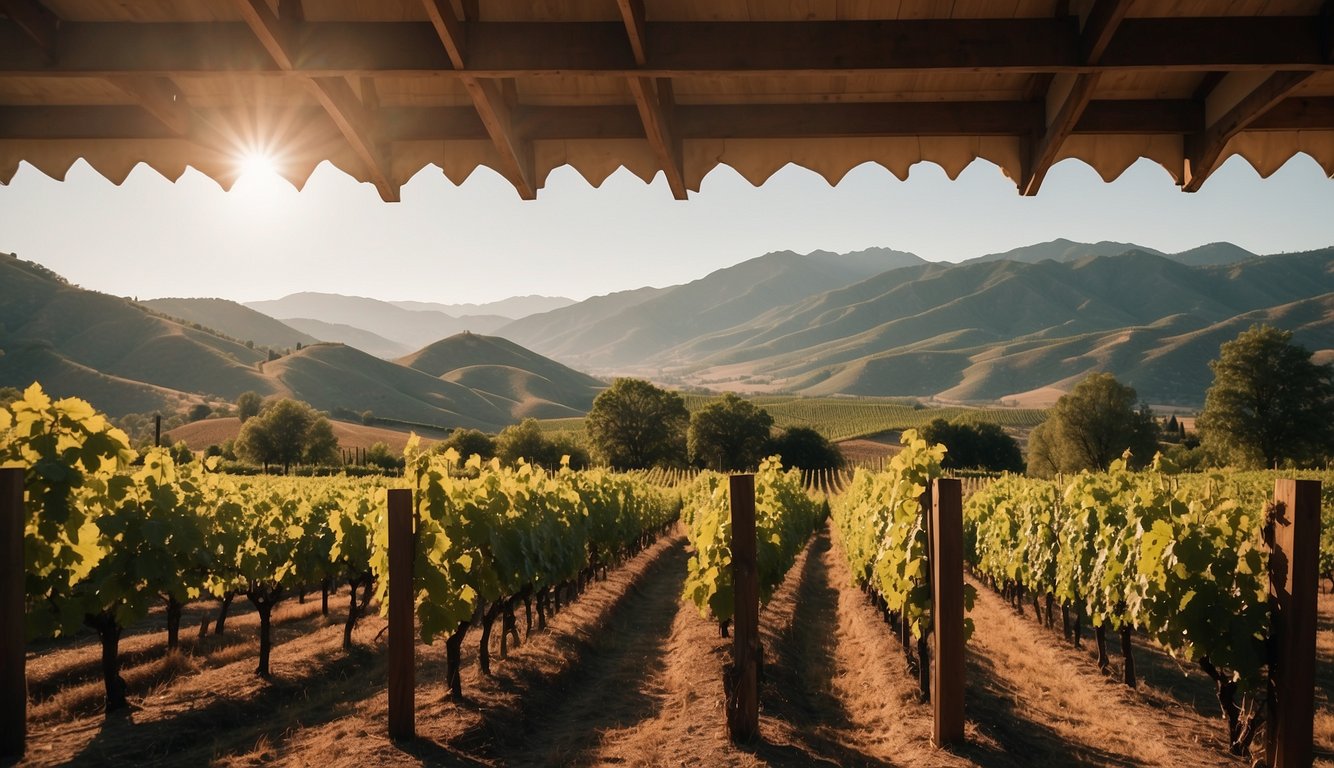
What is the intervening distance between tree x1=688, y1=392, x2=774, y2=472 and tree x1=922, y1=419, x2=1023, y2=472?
1397 centimetres

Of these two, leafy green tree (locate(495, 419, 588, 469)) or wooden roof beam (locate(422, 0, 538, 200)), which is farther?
leafy green tree (locate(495, 419, 588, 469))

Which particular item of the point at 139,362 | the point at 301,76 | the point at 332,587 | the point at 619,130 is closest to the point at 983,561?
the point at 332,587

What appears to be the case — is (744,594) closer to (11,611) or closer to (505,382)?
(11,611)

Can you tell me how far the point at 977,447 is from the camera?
66.6 m

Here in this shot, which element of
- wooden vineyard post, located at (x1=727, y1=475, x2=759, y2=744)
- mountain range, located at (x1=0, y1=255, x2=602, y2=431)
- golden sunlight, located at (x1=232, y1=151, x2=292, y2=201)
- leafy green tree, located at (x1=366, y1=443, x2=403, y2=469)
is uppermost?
mountain range, located at (x1=0, y1=255, x2=602, y2=431)

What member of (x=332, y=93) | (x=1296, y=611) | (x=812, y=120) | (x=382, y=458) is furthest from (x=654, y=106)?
(x=382, y=458)

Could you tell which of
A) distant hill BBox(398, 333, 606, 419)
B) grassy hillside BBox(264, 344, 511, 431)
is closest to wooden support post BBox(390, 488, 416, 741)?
grassy hillside BBox(264, 344, 511, 431)

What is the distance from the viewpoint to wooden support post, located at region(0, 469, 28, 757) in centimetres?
359

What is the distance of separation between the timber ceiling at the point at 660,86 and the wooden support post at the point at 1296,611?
1510 millimetres

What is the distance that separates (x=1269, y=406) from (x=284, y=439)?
60246 mm

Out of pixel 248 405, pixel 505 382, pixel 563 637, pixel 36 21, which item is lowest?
pixel 563 637

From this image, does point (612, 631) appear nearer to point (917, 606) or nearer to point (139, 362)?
point (917, 606)

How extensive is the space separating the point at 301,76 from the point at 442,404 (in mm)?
150863

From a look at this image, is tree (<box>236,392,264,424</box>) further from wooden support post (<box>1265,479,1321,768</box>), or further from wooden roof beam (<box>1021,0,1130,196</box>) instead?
wooden support post (<box>1265,479,1321,768</box>)
